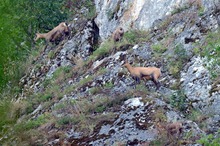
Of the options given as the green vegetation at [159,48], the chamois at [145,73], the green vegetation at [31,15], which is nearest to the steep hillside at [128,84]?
the green vegetation at [159,48]

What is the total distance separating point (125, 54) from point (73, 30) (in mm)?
7071

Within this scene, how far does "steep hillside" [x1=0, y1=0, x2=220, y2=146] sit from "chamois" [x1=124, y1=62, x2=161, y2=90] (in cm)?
24

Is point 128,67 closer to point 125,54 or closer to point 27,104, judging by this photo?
point 125,54

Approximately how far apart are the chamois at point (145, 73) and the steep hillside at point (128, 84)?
24 centimetres

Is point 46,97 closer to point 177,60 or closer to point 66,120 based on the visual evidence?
point 66,120

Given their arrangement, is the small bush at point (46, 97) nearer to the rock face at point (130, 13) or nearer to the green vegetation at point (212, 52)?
the rock face at point (130, 13)

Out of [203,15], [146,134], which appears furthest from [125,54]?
[146,134]

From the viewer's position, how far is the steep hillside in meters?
12.2

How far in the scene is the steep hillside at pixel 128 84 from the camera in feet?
40.1

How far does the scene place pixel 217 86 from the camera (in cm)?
1302

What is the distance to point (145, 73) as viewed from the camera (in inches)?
599

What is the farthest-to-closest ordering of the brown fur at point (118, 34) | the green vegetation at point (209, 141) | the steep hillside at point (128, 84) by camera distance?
the brown fur at point (118, 34) → the steep hillside at point (128, 84) → the green vegetation at point (209, 141)

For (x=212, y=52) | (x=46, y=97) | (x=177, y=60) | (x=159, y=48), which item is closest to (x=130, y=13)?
(x=159, y=48)

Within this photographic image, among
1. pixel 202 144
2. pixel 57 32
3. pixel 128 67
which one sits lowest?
pixel 202 144
